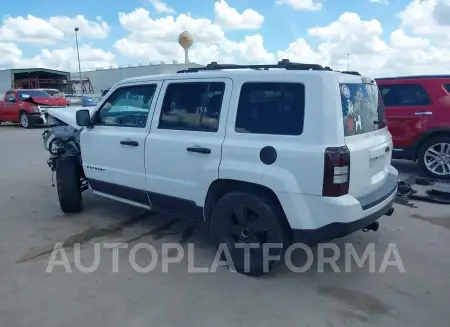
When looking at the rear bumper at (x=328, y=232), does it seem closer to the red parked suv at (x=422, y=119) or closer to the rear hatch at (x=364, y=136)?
the rear hatch at (x=364, y=136)

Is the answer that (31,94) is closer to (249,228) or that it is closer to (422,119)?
(422,119)

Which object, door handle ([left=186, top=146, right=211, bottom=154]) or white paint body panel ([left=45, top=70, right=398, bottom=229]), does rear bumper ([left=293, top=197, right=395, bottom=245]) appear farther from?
door handle ([left=186, top=146, right=211, bottom=154])

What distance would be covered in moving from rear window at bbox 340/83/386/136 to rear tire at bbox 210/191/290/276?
0.93m

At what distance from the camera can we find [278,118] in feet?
11.1

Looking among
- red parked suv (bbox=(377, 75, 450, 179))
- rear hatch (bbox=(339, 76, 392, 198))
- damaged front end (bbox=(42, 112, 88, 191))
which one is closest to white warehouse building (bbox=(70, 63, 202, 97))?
red parked suv (bbox=(377, 75, 450, 179))

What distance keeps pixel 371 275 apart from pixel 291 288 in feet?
2.66

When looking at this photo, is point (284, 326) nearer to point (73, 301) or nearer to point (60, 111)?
point (73, 301)

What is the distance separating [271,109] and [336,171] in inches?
30.4

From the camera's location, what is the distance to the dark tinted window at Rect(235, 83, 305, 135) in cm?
329

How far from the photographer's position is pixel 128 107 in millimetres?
4762

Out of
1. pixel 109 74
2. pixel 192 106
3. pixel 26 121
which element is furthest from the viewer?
pixel 109 74

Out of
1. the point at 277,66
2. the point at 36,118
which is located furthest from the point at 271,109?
the point at 36,118

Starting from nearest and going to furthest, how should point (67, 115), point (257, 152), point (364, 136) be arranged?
1. point (257, 152)
2. point (364, 136)
3. point (67, 115)

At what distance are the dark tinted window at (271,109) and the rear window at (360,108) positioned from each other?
0.38m
